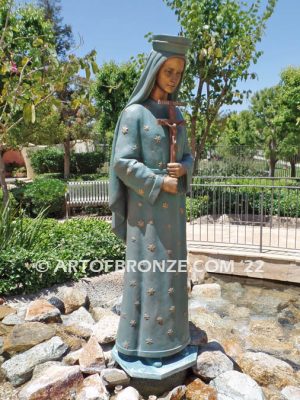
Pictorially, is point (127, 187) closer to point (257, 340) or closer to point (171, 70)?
point (171, 70)

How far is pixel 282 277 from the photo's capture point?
6480 mm

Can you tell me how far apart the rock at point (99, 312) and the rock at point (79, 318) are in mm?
113

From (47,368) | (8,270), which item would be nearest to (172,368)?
(47,368)

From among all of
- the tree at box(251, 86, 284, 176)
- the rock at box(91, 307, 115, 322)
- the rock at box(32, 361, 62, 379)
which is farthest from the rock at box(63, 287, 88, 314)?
the tree at box(251, 86, 284, 176)

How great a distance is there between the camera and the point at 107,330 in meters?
3.58

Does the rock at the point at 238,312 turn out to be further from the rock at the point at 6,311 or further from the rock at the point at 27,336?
the rock at the point at 6,311

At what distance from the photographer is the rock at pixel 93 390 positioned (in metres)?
2.87

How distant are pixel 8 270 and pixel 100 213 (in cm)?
705

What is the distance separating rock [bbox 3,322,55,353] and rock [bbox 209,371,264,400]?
5.46ft

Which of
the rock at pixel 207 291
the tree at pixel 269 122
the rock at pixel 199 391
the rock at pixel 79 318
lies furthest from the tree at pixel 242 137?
the rock at pixel 199 391

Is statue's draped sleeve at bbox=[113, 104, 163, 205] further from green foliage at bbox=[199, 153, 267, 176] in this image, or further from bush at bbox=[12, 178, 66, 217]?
green foliage at bbox=[199, 153, 267, 176]

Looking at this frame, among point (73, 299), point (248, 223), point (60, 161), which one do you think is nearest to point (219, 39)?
point (248, 223)

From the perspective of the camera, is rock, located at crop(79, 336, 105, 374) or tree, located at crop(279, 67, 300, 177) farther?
tree, located at crop(279, 67, 300, 177)

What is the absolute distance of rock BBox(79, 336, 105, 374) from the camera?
315 cm
